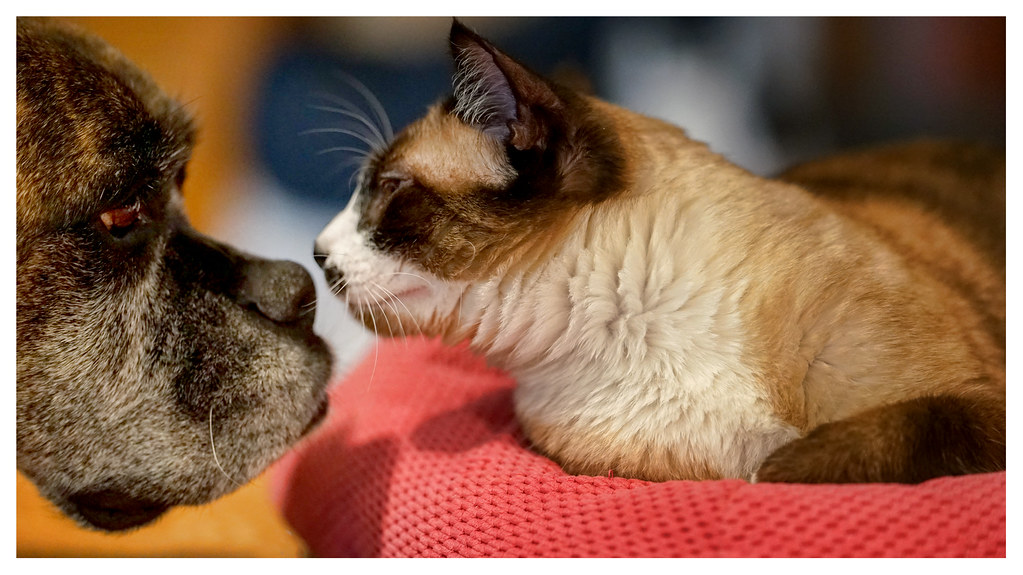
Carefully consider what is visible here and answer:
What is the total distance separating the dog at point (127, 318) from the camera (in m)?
1.02

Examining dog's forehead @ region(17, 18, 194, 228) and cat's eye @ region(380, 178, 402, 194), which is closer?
dog's forehead @ region(17, 18, 194, 228)

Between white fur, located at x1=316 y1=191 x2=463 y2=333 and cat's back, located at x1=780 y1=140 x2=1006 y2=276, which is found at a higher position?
cat's back, located at x1=780 y1=140 x2=1006 y2=276

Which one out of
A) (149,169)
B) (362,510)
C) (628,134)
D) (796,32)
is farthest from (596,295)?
(796,32)

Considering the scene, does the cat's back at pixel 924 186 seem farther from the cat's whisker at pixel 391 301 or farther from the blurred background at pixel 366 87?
the cat's whisker at pixel 391 301

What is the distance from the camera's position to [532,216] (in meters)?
1.12

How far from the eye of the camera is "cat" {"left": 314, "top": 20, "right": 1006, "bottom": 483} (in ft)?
3.22

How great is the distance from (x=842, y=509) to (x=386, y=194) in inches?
32.6

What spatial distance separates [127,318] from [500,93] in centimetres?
64

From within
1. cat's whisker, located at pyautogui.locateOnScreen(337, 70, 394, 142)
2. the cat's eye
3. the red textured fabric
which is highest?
cat's whisker, located at pyautogui.locateOnScreen(337, 70, 394, 142)

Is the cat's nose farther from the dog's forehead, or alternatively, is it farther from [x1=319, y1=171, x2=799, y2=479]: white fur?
the dog's forehead

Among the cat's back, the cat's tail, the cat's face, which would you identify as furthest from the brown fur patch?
the cat's back

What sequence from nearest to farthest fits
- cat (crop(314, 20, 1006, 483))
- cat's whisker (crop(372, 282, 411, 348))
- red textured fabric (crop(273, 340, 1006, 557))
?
red textured fabric (crop(273, 340, 1006, 557)) < cat (crop(314, 20, 1006, 483)) < cat's whisker (crop(372, 282, 411, 348))

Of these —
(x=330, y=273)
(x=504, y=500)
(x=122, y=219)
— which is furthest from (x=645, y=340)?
(x=122, y=219)

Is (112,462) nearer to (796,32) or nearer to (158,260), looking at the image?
(158,260)
